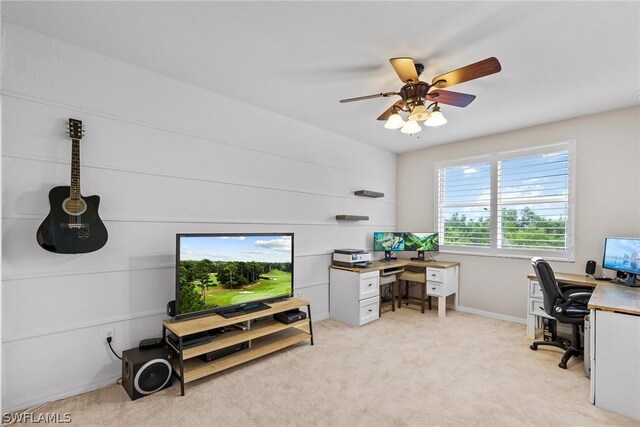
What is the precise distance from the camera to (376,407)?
207 centimetres

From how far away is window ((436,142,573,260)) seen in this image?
362 cm

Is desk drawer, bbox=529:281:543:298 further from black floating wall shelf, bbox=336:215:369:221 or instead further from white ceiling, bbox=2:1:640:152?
black floating wall shelf, bbox=336:215:369:221

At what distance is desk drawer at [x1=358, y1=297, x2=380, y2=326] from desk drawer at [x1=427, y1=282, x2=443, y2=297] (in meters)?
0.83

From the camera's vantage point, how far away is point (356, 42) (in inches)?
82.3

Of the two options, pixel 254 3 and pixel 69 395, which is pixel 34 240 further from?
pixel 254 3

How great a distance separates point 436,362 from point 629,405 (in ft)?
4.12

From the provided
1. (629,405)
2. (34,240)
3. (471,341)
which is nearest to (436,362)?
(471,341)

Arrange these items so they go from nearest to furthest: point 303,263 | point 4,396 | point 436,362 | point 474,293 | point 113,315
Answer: point 4,396 < point 113,315 < point 436,362 < point 303,263 < point 474,293

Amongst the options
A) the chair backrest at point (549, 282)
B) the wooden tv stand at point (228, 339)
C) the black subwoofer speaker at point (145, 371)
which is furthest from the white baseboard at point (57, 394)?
the chair backrest at point (549, 282)

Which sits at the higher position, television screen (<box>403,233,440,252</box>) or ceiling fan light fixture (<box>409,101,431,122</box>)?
ceiling fan light fixture (<box>409,101,431,122</box>)

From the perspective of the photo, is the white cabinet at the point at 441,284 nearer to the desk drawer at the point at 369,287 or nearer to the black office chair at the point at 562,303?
the desk drawer at the point at 369,287

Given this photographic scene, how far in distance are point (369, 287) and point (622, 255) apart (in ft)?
8.44

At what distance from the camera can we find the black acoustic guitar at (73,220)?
1975 millimetres

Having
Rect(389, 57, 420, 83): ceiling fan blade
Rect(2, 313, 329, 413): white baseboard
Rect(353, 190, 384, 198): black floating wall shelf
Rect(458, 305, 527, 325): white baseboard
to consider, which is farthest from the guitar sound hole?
Rect(458, 305, 527, 325): white baseboard
